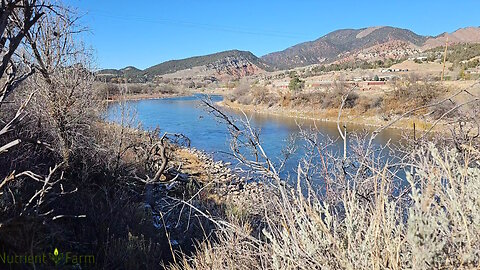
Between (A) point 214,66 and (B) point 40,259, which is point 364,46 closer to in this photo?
(A) point 214,66

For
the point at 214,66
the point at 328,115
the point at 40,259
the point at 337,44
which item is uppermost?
the point at 337,44

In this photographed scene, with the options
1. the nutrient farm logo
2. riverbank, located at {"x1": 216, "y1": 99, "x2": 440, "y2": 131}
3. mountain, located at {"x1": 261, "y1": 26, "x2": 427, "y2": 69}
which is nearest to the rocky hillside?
mountain, located at {"x1": 261, "y1": 26, "x2": 427, "y2": 69}

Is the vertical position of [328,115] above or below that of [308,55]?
below

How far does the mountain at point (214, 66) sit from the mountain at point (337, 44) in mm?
12601

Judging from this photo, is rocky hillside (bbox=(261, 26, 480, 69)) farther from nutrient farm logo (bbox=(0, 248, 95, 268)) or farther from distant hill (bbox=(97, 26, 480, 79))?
nutrient farm logo (bbox=(0, 248, 95, 268))

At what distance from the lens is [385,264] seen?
133 cm

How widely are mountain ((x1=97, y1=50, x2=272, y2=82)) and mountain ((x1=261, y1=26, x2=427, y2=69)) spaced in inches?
496

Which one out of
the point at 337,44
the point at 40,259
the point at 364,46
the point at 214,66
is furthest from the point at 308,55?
the point at 40,259

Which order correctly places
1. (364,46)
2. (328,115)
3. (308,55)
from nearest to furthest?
(328,115) < (364,46) < (308,55)

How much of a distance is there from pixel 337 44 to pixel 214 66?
163 ft

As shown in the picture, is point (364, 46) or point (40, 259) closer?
point (40, 259)

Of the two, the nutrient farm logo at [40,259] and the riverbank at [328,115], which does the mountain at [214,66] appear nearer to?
the riverbank at [328,115]

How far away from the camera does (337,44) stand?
120062mm

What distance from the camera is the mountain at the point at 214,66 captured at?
9806 centimetres
